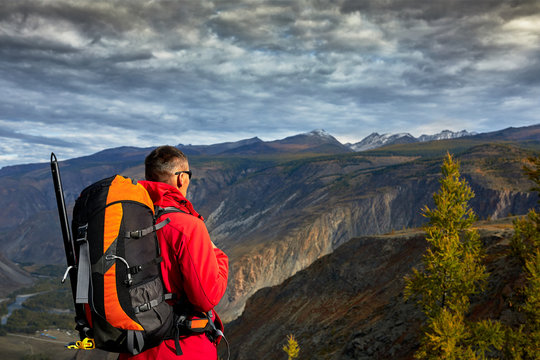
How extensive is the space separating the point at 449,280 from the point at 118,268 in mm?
16132

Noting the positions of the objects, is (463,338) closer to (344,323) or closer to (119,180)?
(119,180)

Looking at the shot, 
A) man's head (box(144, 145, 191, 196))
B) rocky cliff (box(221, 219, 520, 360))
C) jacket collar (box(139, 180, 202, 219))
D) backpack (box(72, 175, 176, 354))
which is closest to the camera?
backpack (box(72, 175, 176, 354))

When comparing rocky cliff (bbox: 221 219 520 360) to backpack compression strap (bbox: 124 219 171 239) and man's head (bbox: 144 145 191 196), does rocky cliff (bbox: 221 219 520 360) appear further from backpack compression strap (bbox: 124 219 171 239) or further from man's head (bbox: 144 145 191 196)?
backpack compression strap (bbox: 124 219 171 239)

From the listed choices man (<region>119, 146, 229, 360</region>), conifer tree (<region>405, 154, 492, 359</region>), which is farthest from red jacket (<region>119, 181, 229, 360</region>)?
conifer tree (<region>405, 154, 492, 359</region>)

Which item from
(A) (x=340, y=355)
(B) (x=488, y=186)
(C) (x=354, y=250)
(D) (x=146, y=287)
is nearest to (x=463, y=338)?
(A) (x=340, y=355)

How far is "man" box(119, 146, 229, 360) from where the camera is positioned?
3.36 m

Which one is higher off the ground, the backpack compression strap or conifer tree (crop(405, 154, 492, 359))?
the backpack compression strap

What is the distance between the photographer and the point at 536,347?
12250mm

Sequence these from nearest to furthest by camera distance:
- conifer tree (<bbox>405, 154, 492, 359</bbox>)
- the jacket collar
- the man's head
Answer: the jacket collar
the man's head
conifer tree (<bbox>405, 154, 492, 359</bbox>)

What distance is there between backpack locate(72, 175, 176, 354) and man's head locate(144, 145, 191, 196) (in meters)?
0.43

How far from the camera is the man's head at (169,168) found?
379cm

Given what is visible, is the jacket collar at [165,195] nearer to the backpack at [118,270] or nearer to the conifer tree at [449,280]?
the backpack at [118,270]

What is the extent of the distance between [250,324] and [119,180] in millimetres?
54170

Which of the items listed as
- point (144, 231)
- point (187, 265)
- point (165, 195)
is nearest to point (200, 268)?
point (187, 265)
